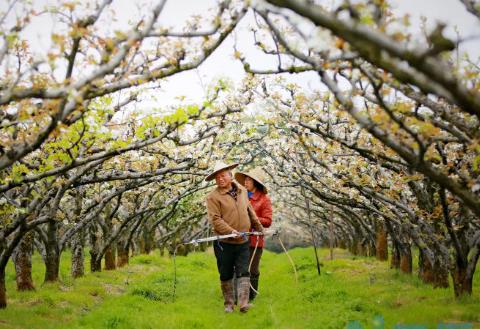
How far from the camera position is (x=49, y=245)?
1340 cm

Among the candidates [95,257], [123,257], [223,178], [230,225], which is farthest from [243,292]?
[123,257]

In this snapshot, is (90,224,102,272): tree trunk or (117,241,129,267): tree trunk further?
(117,241,129,267): tree trunk

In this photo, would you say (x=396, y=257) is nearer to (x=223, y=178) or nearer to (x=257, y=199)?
(x=257, y=199)

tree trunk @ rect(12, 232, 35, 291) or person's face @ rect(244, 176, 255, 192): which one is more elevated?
person's face @ rect(244, 176, 255, 192)

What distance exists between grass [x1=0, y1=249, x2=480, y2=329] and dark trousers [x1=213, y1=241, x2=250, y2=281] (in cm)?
79

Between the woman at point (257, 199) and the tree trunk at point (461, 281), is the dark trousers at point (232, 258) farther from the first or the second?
the tree trunk at point (461, 281)

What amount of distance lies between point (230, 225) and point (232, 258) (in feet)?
2.24

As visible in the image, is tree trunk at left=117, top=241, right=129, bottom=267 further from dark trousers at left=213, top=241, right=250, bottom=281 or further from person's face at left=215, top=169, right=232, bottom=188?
person's face at left=215, top=169, right=232, bottom=188

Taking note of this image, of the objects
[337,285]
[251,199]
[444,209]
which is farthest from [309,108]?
[444,209]

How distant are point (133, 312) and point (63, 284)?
426 centimetres

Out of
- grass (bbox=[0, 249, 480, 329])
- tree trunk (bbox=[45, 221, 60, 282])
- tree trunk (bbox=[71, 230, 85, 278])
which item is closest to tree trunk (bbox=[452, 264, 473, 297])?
grass (bbox=[0, 249, 480, 329])

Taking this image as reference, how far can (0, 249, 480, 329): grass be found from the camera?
8711 mm

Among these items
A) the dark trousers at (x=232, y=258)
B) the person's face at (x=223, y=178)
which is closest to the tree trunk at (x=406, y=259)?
the dark trousers at (x=232, y=258)

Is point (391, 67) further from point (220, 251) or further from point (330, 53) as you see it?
point (220, 251)
